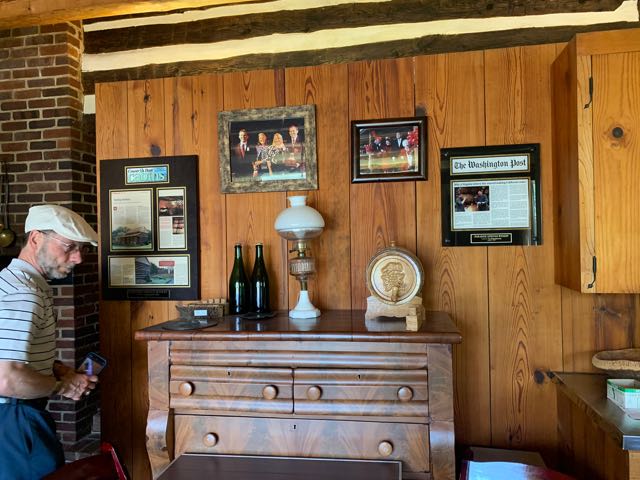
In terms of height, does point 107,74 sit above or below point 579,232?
above

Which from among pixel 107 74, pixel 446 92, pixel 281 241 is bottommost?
pixel 281 241

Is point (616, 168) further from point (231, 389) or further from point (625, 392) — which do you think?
point (231, 389)

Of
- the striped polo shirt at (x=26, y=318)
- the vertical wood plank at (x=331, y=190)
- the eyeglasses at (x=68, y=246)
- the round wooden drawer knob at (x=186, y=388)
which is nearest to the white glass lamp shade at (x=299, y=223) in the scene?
the vertical wood plank at (x=331, y=190)

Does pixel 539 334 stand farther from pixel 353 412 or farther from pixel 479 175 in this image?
pixel 353 412

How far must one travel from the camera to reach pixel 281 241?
85.9 inches

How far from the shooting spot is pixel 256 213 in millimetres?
2197

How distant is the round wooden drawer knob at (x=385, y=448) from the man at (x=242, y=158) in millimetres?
1295

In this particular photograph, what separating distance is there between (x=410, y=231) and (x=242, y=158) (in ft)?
2.81

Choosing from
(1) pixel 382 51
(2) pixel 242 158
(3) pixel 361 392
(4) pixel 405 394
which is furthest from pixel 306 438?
(1) pixel 382 51

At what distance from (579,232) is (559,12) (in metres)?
1.29

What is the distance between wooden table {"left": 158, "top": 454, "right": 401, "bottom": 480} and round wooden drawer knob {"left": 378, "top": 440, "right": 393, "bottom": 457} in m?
0.03

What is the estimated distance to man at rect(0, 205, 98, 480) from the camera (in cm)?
162

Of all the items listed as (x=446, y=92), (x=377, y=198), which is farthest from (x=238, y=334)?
(x=446, y=92)

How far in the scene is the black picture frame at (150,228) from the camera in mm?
2240
